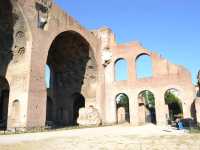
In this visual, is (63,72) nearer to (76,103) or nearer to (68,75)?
(68,75)

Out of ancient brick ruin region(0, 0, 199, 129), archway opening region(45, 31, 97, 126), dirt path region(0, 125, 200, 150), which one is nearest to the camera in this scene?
dirt path region(0, 125, 200, 150)

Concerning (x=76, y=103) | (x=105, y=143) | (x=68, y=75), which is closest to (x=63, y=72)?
(x=68, y=75)

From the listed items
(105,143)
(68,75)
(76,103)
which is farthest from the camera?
(76,103)

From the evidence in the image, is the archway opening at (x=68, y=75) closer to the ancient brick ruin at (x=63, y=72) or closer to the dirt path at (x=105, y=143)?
the ancient brick ruin at (x=63, y=72)

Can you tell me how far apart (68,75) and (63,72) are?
0.61 m

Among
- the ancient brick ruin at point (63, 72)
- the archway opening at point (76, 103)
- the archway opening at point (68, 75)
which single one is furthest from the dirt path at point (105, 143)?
the archway opening at point (76, 103)

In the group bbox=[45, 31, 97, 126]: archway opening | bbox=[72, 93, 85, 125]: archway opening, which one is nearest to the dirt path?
bbox=[45, 31, 97, 126]: archway opening

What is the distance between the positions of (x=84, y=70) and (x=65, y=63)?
205 centimetres

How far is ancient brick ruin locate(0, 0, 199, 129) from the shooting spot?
53.0ft

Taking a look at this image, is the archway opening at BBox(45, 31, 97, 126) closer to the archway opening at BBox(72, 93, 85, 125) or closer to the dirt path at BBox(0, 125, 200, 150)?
the archway opening at BBox(72, 93, 85, 125)

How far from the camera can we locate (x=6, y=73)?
17438 mm

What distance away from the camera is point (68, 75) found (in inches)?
973

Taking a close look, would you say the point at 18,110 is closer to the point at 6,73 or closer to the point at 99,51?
the point at 6,73

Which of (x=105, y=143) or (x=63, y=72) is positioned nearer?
(x=105, y=143)
